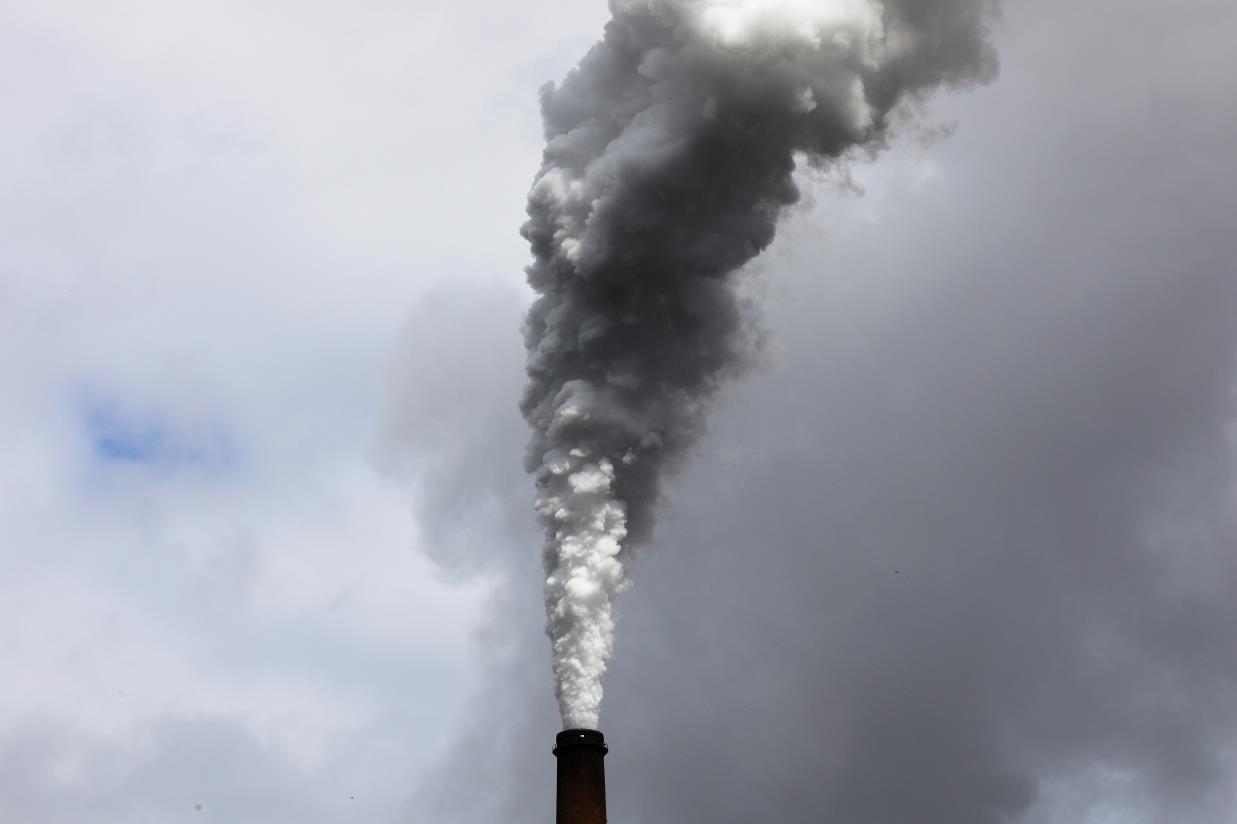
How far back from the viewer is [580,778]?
5044 centimetres

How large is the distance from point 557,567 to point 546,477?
345cm

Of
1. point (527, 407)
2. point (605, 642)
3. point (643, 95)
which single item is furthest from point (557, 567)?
point (643, 95)

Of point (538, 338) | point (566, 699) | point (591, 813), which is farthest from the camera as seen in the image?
point (538, 338)

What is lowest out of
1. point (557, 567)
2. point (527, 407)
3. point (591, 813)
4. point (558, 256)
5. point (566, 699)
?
point (591, 813)

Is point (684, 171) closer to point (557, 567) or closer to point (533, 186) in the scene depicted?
point (533, 186)

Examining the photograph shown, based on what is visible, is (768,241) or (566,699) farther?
(768,241)

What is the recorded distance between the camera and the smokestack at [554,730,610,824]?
49.9 meters

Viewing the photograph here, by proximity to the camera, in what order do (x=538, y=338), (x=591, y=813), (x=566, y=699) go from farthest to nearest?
1. (x=538, y=338)
2. (x=566, y=699)
3. (x=591, y=813)

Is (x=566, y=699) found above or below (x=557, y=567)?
below

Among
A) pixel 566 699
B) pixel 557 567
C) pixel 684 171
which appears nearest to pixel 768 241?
pixel 684 171

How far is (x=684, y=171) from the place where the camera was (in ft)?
189

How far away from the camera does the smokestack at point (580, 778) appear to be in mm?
49875

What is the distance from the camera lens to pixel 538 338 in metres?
60.9

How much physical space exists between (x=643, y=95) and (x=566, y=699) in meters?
23.2
